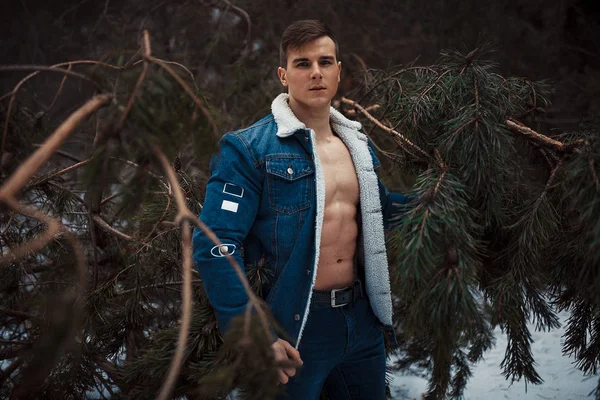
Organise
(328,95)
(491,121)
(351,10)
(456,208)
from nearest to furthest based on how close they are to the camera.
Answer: (456,208) → (491,121) → (328,95) → (351,10)

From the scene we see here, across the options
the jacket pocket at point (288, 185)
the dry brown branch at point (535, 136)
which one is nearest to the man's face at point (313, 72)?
the jacket pocket at point (288, 185)

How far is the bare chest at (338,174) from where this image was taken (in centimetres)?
165

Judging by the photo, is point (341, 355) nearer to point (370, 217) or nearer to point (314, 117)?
point (370, 217)

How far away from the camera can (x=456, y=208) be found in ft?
4.01

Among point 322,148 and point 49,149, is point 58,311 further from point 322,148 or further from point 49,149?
point 322,148

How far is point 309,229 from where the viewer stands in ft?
5.05

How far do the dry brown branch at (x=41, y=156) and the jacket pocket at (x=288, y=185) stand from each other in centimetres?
69

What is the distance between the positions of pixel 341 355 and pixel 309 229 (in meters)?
0.42

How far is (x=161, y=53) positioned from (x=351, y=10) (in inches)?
58.5

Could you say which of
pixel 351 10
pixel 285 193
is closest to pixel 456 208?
pixel 285 193

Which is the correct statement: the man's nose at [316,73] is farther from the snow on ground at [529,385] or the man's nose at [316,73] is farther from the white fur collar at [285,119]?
the snow on ground at [529,385]

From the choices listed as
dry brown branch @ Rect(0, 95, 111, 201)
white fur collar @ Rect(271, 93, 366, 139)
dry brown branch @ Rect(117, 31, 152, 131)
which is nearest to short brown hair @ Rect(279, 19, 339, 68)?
white fur collar @ Rect(271, 93, 366, 139)

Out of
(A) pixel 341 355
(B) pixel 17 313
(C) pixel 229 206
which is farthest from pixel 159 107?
(B) pixel 17 313

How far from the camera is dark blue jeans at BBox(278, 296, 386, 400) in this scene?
1.58 metres
